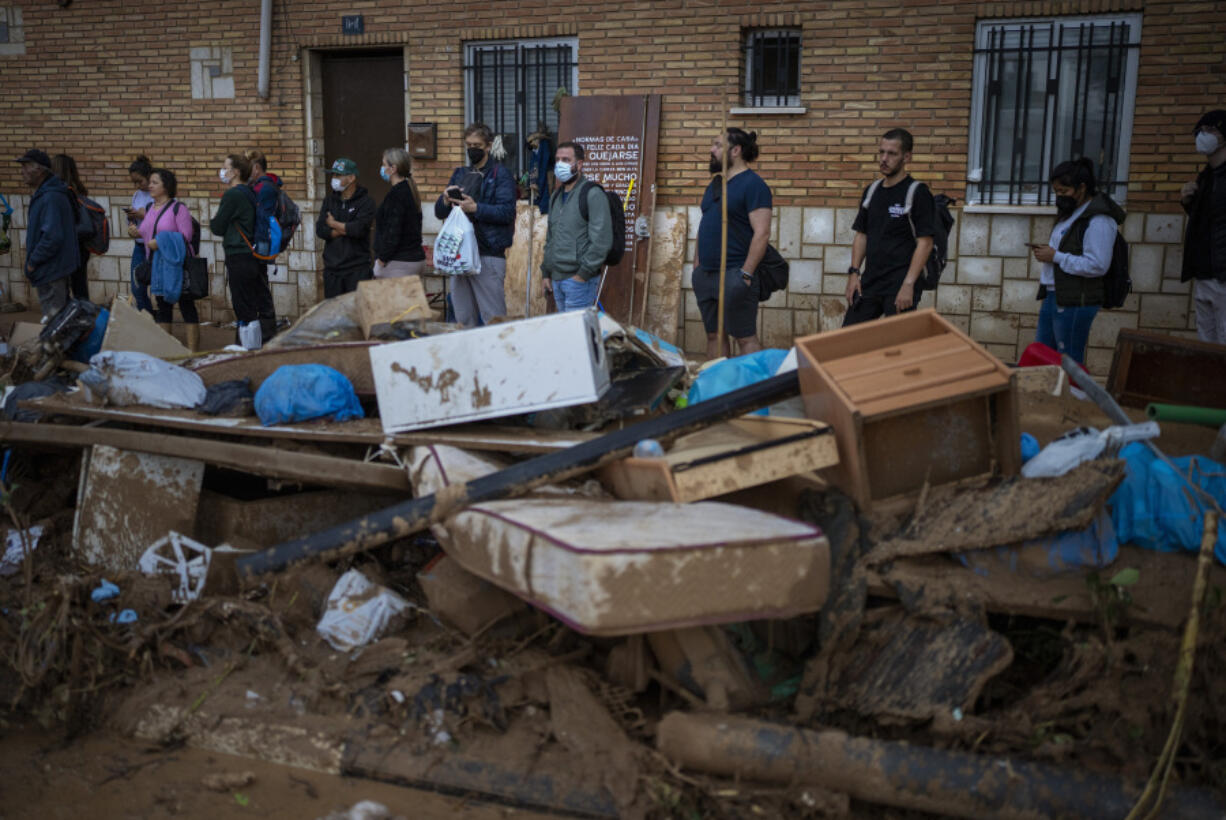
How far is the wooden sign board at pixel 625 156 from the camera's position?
9.95 m

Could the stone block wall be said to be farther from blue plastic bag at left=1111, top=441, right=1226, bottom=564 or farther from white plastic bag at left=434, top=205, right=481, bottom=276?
blue plastic bag at left=1111, top=441, right=1226, bottom=564

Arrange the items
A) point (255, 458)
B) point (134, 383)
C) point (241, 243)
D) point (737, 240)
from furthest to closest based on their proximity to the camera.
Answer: point (241, 243) → point (737, 240) → point (134, 383) → point (255, 458)

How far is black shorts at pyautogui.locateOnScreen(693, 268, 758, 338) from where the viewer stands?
707 cm

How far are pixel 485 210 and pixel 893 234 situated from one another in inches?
125

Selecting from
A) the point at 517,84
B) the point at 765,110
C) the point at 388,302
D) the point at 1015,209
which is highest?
the point at 517,84

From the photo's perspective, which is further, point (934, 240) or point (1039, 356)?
point (934, 240)

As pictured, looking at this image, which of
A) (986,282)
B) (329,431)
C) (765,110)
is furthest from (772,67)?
(329,431)

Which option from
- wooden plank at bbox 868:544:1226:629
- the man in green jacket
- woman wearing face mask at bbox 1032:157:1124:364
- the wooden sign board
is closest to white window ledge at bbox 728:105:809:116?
the wooden sign board

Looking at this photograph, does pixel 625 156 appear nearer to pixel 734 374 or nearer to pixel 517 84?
pixel 517 84

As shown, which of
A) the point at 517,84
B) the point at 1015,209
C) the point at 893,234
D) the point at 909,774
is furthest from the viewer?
the point at 517,84

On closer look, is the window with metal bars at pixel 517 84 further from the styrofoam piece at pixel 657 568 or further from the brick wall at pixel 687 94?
the styrofoam piece at pixel 657 568

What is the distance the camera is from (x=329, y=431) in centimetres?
459

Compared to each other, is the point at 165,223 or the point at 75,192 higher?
the point at 75,192

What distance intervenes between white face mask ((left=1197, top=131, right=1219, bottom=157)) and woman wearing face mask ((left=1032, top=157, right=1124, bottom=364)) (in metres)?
0.70
